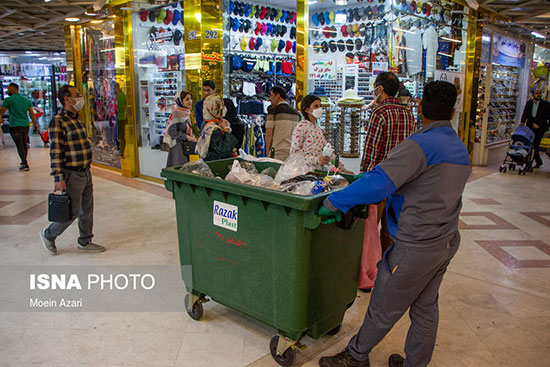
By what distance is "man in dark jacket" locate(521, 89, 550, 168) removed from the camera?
30.0ft

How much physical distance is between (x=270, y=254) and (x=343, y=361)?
702 mm

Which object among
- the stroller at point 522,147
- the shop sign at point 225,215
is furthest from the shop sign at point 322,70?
the shop sign at point 225,215

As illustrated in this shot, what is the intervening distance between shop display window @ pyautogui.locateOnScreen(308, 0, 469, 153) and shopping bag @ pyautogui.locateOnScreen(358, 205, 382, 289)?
4.23m

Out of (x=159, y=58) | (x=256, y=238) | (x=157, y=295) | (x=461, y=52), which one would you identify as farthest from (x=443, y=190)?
(x=461, y=52)

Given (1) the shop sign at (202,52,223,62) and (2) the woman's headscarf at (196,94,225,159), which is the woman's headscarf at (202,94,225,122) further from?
(1) the shop sign at (202,52,223,62)

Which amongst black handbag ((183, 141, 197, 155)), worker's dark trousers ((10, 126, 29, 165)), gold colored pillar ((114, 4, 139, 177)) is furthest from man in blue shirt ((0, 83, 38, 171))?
black handbag ((183, 141, 197, 155))

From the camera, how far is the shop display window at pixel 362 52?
23.4ft

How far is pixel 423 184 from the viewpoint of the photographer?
2070mm

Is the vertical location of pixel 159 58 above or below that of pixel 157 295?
above

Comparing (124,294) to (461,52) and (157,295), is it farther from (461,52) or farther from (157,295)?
(461,52)

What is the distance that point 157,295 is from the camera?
11.3 ft

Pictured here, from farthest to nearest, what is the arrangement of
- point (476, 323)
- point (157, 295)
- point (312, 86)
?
1. point (312, 86)
2. point (157, 295)
3. point (476, 323)

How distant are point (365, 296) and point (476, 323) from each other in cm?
81

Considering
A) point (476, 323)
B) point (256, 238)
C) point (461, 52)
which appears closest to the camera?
point (256, 238)
